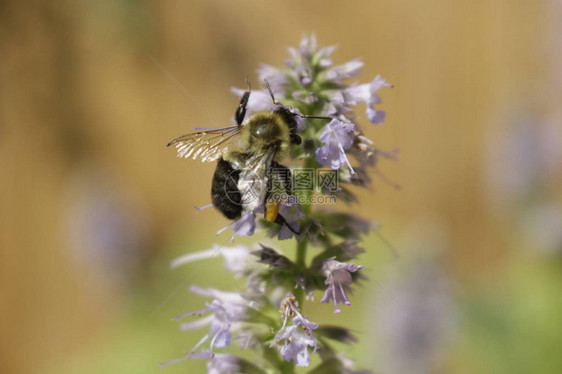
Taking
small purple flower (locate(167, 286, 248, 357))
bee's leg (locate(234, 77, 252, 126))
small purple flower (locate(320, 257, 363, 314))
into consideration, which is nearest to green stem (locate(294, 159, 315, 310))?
small purple flower (locate(320, 257, 363, 314))

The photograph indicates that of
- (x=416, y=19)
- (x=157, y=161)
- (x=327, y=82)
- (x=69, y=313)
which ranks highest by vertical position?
(x=416, y=19)

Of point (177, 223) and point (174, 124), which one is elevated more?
point (174, 124)

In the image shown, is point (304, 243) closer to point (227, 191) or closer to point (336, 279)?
point (336, 279)

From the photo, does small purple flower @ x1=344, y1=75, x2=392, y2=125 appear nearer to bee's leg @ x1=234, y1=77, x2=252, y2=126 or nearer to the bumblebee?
the bumblebee

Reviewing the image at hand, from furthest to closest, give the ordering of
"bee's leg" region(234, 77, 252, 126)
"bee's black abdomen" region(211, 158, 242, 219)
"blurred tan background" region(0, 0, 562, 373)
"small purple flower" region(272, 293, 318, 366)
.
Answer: "blurred tan background" region(0, 0, 562, 373)
"bee's leg" region(234, 77, 252, 126)
"bee's black abdomen" region(211, 158, 242, 219)
"small purple flower" region(272, 293, 318, 366)

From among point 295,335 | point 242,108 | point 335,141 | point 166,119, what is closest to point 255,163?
point 242,108

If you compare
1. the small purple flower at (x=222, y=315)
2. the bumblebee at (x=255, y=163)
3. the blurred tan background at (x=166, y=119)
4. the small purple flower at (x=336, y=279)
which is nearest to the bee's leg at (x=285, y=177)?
the bumblebee at (x=255, y=163)

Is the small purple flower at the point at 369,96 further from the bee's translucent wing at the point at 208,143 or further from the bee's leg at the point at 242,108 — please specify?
the bee's translucent wing at the point at 208,143

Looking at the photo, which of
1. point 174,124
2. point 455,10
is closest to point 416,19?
point 455,10

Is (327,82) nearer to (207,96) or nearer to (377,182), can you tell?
(377,182)
